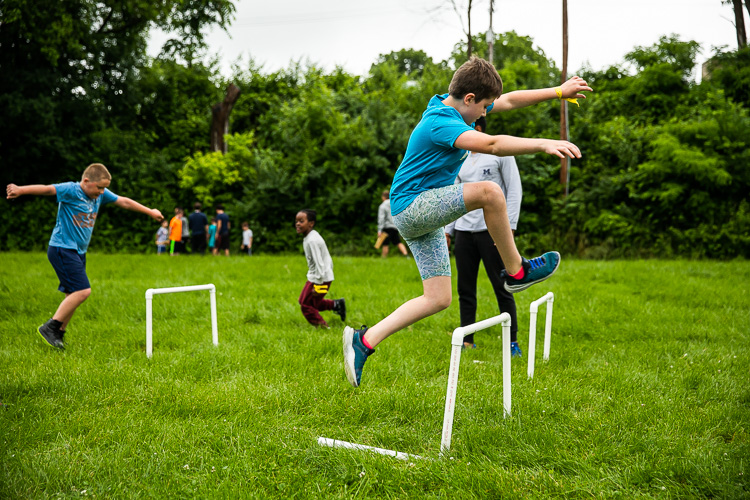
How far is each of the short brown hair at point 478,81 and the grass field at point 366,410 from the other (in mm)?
2077

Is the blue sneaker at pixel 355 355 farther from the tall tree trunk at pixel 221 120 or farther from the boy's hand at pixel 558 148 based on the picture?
the tall tree trunk at pixel 221 120

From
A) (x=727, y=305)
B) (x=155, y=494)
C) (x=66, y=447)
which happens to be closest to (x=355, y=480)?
(x=155, y=494)

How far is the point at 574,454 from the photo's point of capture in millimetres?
3191

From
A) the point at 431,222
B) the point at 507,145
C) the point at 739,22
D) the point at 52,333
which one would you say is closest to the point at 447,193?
the point at 431,222

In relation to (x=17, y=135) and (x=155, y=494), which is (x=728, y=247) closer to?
(x=155, y=494)

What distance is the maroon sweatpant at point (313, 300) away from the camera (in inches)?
278

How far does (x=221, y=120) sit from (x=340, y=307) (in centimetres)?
2054

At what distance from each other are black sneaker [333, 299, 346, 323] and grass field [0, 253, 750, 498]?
150mm

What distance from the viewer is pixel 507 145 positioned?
10.1 feet

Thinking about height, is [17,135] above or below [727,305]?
above

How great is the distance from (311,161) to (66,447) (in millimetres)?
18129

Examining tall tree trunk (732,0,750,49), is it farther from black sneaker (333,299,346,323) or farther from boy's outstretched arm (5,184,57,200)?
boy's outstretched arm (5,184,57,200)

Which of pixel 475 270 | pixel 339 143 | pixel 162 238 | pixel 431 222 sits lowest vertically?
pixel 162 238

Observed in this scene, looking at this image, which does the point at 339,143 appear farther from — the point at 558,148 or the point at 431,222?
the point at 558,148
